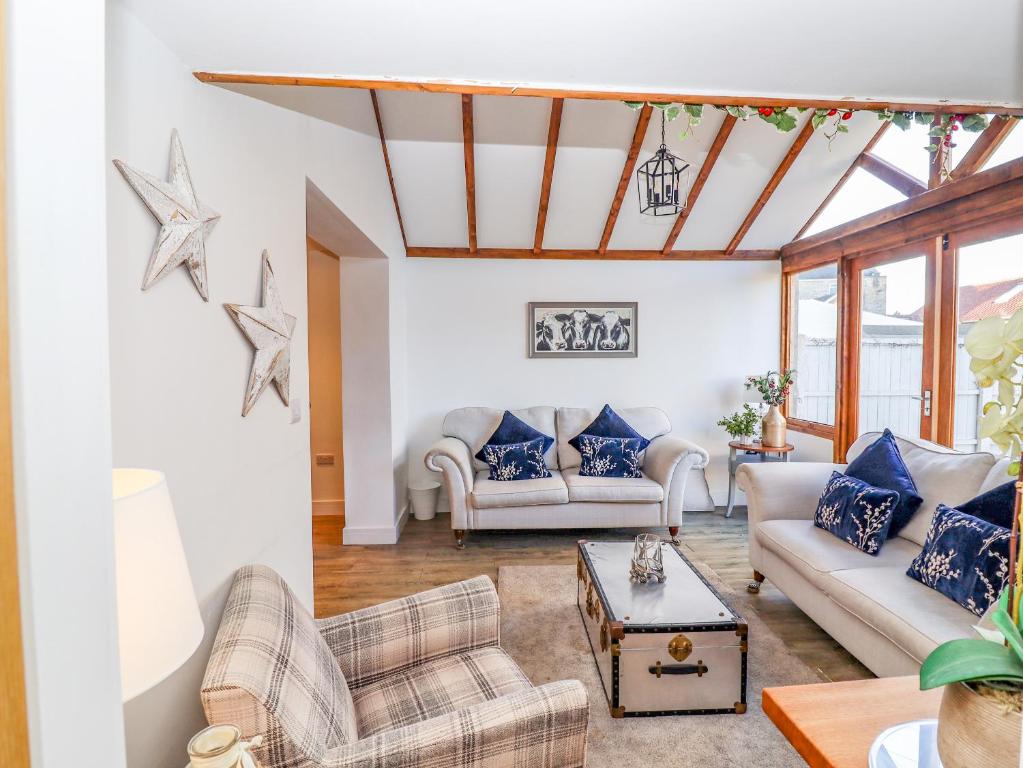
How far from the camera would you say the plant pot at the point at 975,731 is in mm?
776

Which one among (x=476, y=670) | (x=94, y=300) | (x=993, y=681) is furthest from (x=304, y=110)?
(x=993, y=681)

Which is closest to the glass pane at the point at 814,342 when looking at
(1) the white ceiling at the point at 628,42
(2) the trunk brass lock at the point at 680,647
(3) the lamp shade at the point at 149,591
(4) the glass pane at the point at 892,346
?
(4) the glass pane at the point at 892,346

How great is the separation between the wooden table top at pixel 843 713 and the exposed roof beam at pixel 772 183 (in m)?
3.19

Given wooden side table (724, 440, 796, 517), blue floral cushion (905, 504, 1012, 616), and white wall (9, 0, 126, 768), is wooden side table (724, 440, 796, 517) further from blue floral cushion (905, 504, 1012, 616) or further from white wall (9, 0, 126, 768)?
white wall (9, 0, 126, 768)

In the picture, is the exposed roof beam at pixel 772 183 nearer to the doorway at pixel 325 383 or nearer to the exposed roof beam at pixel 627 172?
the exposed roof beam at pixel 627 172

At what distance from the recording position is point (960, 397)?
3.24m

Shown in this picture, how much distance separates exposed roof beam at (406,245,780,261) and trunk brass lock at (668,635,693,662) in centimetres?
348

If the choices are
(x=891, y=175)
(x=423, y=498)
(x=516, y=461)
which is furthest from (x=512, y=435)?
(x=891, y=175)

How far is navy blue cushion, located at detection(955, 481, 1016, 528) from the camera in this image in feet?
6.60

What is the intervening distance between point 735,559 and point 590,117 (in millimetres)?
3202

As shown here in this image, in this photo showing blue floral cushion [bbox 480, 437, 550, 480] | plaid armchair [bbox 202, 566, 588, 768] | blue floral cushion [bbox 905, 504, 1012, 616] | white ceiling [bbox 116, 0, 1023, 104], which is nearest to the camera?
plaid armchair [bbox 202, 566, 588, 768]

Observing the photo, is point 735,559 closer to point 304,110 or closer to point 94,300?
point 304,110

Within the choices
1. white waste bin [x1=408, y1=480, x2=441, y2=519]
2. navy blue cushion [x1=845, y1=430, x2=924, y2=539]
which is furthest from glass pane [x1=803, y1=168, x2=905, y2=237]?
white waste bin [x1=408, y1=480, x2=441, y2=519]

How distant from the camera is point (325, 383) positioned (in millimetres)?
4707
